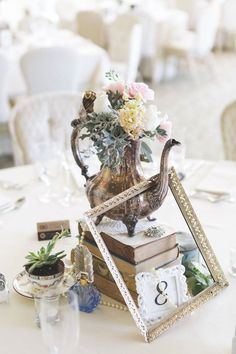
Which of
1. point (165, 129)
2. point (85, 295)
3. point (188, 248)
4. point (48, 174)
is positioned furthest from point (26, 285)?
point (48, 174)

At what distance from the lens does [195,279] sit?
1.44 meters

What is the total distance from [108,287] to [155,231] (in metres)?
0.19

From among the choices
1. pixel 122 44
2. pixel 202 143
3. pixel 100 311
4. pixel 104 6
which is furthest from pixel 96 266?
pixel 104 6

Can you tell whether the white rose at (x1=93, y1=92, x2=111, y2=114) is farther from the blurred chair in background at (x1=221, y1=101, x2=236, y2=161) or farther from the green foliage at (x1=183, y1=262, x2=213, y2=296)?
the blurred chair in background at (x1=221, y1=101, x2=236, y2=161)

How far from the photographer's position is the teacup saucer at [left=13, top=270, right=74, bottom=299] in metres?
1.43

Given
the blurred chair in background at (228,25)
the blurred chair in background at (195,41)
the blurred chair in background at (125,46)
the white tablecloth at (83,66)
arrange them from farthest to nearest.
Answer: the blurred chair in background at (228,25)
the blurred chair in background at (195,41)
the blurred chair in background at (125,46)
the white tablecloth at (83,66)

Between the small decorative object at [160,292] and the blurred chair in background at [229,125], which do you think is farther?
the blurred chair in background at [229,125]

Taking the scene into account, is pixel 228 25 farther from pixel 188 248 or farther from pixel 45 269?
pixel 45 269

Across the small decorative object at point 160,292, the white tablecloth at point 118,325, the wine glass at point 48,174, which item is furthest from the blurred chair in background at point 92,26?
the small decorative object at point 160,292

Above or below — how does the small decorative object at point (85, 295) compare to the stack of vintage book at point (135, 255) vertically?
below

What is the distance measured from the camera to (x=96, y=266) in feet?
4.75

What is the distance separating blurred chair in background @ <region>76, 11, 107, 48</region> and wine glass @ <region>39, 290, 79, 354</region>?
559 centimetres

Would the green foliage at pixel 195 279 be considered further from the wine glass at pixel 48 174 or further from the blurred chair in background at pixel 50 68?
the blurred chair in background at pixel 50 68

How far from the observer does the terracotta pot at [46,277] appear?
141 centimetres
